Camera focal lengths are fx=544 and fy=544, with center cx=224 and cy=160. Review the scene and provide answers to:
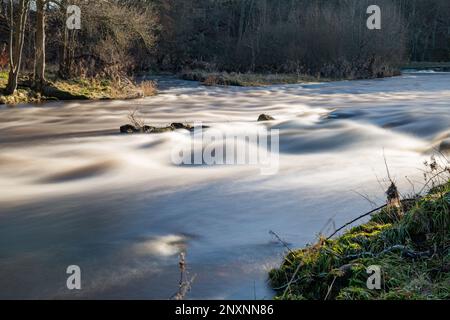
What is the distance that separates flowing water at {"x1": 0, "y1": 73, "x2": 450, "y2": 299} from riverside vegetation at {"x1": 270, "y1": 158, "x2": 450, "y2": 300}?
324mm

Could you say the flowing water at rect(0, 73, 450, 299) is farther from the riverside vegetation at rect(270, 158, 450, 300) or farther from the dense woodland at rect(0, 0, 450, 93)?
the dense woodland at rect(0, 0, 450, 93)

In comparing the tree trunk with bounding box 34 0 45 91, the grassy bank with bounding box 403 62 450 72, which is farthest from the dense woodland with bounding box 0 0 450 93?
the grassy bank with bounding box 403 62 450 72

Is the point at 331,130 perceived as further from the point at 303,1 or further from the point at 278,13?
the point at 303,1

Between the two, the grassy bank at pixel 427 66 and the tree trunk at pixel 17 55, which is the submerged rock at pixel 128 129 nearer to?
the tree trunk at pixel 17 55

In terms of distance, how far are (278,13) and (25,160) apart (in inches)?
1793

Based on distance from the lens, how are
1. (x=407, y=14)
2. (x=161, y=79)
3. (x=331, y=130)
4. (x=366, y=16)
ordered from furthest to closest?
(x=407, y=14), (x=366, y=16), (x=161, y=79), (x=331, y=130)

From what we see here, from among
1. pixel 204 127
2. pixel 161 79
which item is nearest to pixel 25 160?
pixel 204 127

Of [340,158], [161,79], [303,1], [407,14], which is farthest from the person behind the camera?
[407,14]

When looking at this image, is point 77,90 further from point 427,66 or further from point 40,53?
point 427,66

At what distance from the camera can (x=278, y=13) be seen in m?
52.8

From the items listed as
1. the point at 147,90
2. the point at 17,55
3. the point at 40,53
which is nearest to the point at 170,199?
the point at 17,55

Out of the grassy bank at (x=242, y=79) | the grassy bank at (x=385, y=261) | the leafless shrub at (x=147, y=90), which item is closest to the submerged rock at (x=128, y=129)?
the grassy bank at (x=385, y=261)

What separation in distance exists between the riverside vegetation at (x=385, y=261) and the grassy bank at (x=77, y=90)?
58.1ft

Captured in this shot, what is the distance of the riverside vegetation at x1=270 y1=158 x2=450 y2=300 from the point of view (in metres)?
4.09
